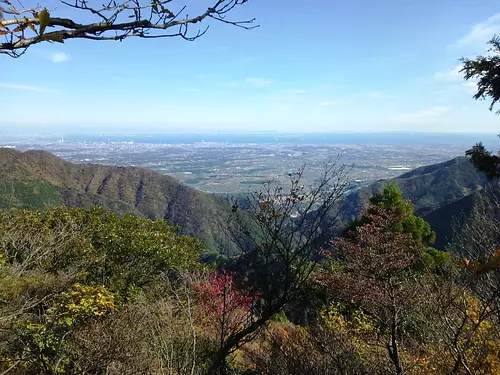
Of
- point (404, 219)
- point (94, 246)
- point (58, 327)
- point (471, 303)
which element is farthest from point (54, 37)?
point (404, 219)

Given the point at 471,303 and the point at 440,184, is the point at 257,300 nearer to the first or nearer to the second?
the point at 471,303

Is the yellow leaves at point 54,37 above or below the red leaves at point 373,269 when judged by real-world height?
above

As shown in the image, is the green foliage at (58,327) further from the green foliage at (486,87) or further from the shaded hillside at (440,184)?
the shaded hillside at (440,184)

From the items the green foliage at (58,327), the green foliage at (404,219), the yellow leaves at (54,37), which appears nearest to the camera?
the yellow leaves at (54,37)

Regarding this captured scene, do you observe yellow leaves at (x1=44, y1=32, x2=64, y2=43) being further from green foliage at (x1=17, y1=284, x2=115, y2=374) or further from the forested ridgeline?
green foliage at (x1=17, y1=284, x2=115, y2=374)

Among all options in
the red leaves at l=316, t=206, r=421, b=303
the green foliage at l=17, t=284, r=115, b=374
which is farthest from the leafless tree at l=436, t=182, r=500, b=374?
the green foliage at l=17, t=284, r=115, b=374

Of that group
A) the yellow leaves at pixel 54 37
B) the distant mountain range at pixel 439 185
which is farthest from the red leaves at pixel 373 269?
the distant mountain range at pixel 439 185

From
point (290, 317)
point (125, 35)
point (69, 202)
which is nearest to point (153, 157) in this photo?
point (69, 202)

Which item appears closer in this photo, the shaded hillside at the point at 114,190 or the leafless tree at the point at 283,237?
the leafless tree at the point at 283,237

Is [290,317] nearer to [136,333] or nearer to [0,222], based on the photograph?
[136,333]
